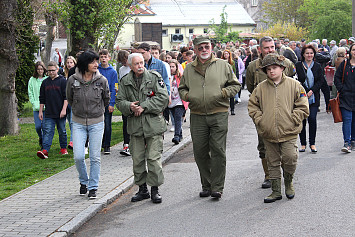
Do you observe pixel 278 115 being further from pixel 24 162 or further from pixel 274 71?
pixel 24 162

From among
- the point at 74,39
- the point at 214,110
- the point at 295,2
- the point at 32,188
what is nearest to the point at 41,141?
the point at 32,188

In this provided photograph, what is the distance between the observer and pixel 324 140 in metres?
12.1

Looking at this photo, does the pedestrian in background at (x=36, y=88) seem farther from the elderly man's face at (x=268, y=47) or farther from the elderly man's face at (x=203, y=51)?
the elderly man's face at (x=268, y=47)

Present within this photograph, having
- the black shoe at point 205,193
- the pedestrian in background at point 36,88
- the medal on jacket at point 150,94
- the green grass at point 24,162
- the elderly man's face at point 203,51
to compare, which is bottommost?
the green grass at point 24,162

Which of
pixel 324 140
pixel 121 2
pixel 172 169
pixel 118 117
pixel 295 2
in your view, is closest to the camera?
pixel 172 169

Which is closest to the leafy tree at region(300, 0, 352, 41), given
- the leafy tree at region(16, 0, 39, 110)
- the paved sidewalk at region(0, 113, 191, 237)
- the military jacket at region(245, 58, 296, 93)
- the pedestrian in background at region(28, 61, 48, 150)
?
the leafy tree at region(16, 0, 39, 110)

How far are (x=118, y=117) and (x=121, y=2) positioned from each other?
369 centimetres

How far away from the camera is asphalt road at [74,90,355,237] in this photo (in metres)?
6.09

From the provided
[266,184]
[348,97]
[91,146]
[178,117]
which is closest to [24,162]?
[178,117]

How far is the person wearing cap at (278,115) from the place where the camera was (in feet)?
23.3

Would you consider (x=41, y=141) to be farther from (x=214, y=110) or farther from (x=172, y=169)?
(x=214, y=110)

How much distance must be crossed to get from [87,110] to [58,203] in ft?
4.17

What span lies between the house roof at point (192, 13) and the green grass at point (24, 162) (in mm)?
71321

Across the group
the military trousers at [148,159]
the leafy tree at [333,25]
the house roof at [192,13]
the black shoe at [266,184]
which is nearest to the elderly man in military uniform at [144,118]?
the military trousers at [148,159]
